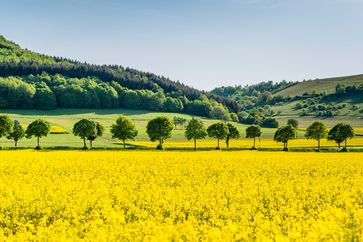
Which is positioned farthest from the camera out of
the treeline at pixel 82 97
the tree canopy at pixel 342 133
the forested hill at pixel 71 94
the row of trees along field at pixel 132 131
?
the forested hill at pixel 71 94

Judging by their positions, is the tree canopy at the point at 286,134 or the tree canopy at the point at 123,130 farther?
the tree canopy at the point at 286,134

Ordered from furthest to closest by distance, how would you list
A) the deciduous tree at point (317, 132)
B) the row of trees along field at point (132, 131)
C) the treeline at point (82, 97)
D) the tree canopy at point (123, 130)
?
1. the treeline at point (82, 97)
2. the deciduous tree at point (317, 132)
3. the tree canopy at point (123, 130)
4. the row of trees along field at point (132, 131)

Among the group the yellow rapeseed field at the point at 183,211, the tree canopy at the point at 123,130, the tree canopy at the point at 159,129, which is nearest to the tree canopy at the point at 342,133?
the tree canopy at the point at 159,129

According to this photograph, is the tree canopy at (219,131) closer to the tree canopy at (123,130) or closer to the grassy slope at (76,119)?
the tree canopy at (123,130)

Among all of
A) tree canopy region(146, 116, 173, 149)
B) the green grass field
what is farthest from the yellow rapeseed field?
the green grass field

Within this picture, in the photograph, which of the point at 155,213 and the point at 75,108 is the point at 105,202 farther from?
the point at 75,108

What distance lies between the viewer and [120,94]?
180875 millimetres

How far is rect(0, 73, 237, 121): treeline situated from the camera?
147625 millimetres

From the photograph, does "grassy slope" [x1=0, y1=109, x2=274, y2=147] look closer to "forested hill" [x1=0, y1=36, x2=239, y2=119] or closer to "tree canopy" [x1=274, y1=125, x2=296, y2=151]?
"forested hill" [x1=0, y1=36, x2=239, y2=119]

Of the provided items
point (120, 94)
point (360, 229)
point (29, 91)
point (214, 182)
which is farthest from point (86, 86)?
point (360, 229)

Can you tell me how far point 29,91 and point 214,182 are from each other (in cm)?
13677

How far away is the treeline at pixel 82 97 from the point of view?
484ft

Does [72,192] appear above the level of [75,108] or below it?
below

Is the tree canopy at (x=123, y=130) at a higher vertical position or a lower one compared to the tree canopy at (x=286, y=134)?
higher
